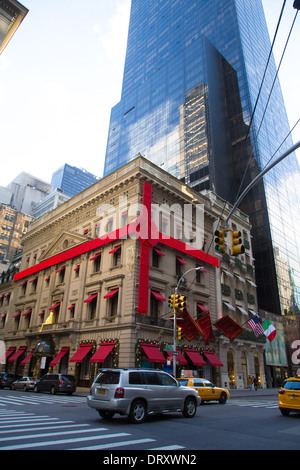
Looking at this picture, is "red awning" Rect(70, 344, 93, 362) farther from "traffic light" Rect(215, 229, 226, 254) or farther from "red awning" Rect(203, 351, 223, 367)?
"traffic light" Rect(215, 229, 226, 254)

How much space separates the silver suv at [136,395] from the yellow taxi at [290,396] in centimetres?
393

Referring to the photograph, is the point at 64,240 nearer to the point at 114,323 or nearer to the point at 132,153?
the point at 114,323

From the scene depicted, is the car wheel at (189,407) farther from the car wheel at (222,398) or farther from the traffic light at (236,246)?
the car wheel at (222,398)

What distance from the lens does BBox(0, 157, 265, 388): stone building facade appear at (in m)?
28.1

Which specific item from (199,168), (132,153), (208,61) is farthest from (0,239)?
(208,61)

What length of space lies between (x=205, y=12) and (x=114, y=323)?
9867cm

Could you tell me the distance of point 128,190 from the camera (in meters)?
32.5

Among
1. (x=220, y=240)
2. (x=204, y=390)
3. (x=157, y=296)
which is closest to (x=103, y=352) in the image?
(x=157, y=296)

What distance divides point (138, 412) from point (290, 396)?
6.66 meters

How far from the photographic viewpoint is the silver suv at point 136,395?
10266mm

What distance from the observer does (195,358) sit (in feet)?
99.9

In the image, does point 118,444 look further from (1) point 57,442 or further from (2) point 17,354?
(2) point 17,354

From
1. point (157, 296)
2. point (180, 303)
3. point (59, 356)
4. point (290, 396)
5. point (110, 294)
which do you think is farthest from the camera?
point (59, 356)
